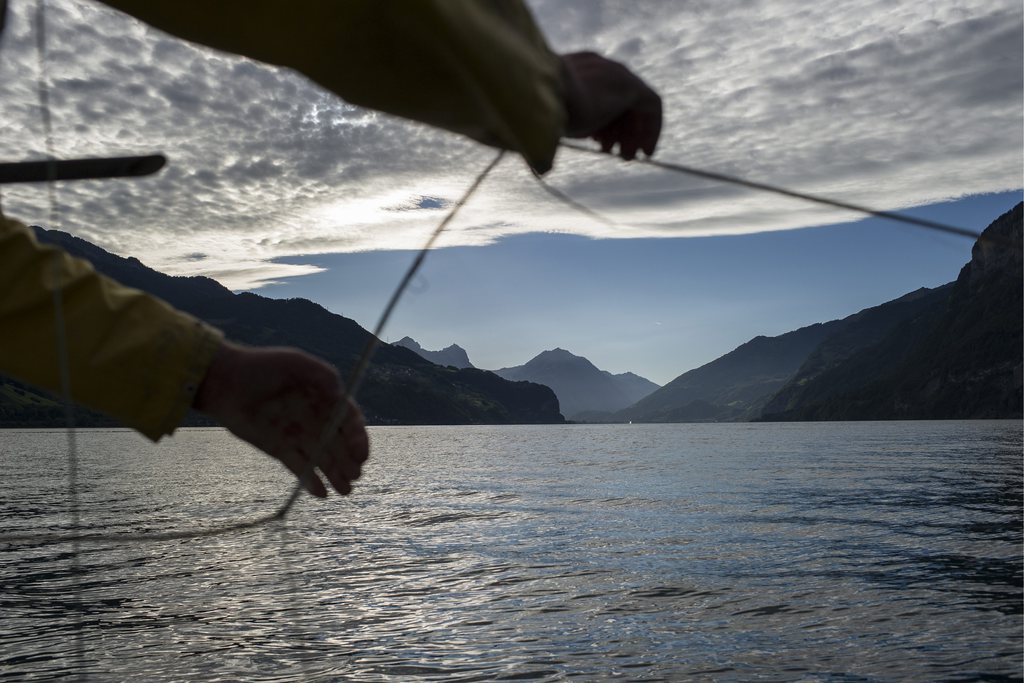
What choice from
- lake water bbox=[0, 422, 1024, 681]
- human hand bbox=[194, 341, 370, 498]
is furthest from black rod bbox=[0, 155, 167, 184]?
lake water bbox=[0, 422, 1024, 681]

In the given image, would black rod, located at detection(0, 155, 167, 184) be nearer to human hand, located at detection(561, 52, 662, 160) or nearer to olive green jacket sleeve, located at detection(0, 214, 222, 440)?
olive green jacket sleeve, located at detection(0, 214, 222, 440)

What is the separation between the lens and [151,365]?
58.8 inches

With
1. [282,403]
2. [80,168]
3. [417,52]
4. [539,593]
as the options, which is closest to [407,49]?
[417,52]

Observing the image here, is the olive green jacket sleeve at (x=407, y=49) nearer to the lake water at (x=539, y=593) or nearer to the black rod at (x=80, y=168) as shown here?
the black rod at (x=80, y=168)

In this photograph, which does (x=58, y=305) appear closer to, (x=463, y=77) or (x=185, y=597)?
(x=463, y=77)

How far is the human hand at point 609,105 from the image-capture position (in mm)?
1505

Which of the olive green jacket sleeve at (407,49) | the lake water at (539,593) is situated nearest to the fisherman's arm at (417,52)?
the olive green jacket sleeve at (407,49)

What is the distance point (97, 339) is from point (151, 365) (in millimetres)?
105

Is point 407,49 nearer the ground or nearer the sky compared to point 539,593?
nearer the sky

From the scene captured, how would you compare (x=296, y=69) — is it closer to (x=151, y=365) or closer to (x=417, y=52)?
(x=417, y=52)

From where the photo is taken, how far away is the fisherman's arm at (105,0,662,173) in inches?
43.4

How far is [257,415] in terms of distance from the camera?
5.09ft

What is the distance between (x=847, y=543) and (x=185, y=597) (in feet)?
63.3

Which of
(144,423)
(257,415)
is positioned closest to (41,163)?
(144,423)
